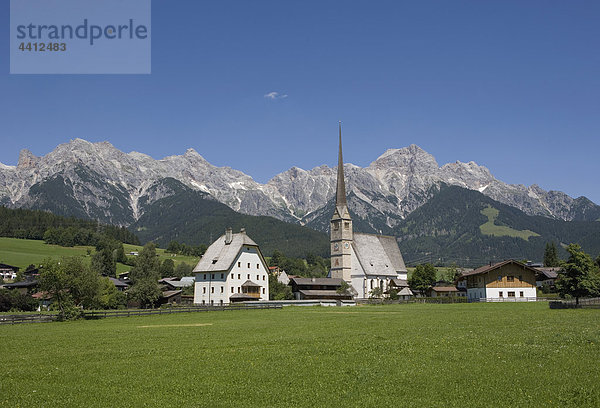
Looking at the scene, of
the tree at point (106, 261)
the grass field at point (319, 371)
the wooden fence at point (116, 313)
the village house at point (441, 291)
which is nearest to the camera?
the grass field at point (319, 371)

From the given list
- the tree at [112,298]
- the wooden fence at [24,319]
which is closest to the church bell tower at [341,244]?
the tree at [112,298]

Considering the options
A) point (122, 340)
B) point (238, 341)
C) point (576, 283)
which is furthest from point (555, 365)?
point (576, 283)

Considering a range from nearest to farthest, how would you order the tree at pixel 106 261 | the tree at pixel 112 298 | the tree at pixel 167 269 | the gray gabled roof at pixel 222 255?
the tree at pixel 112 298 → the gray gabled roof at pixel 222 255 → the tree at pixel 106 261 → the tree at pixel 167 269

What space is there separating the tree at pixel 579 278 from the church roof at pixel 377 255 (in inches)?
2322

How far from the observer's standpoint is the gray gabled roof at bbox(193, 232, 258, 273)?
94.5 m

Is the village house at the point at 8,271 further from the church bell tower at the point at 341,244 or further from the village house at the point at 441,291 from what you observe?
the village house at the point at 441,291

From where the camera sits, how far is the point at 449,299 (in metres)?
89.9

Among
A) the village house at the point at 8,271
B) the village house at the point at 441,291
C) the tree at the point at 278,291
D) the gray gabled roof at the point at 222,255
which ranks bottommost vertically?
the village house at the point at 441,291

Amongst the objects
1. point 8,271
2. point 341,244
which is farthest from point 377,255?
point 8,271

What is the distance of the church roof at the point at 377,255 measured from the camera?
119812 mm

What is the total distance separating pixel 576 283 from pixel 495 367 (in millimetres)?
47941

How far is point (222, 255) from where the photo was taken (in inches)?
3834

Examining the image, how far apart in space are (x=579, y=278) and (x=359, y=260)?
205 feet

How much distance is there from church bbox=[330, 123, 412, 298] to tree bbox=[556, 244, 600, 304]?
56.2 meters
